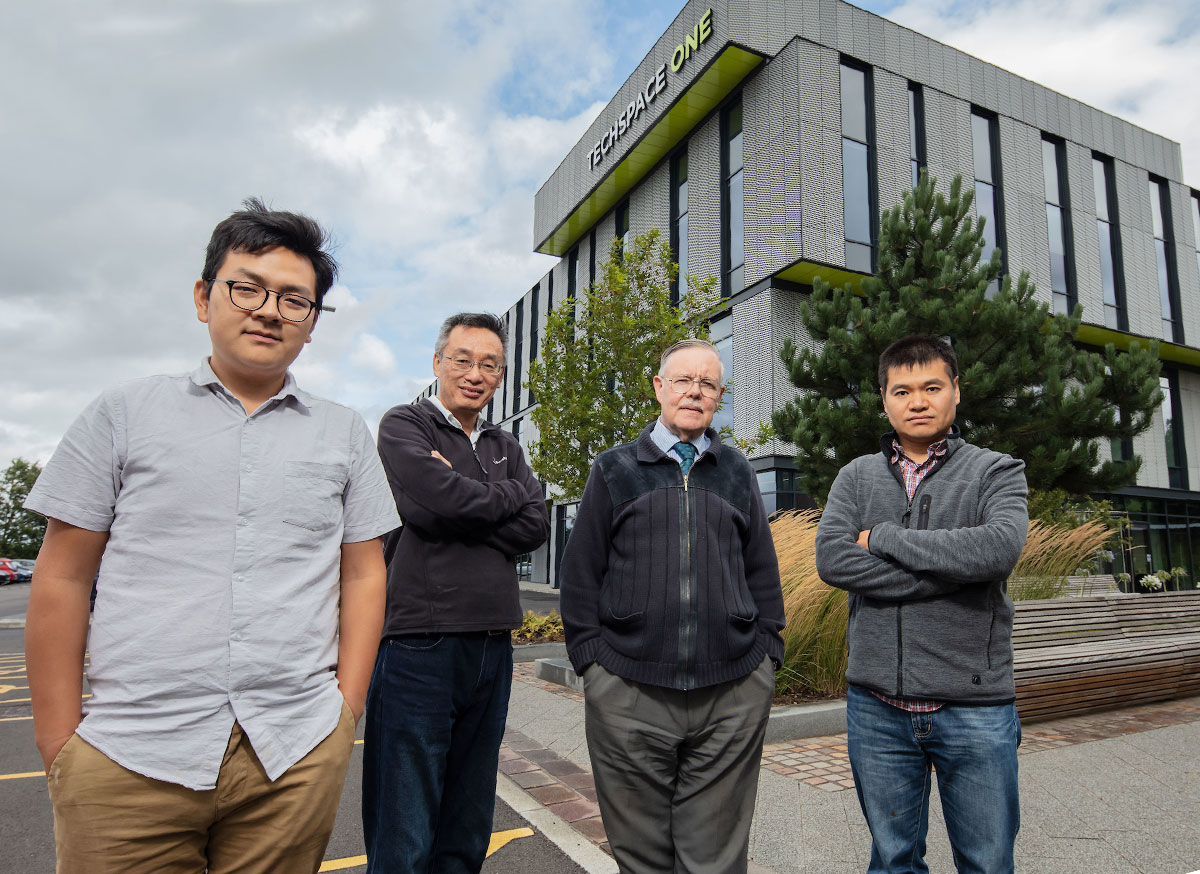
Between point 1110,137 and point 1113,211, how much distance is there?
2543mm

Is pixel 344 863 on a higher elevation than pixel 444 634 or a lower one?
lower

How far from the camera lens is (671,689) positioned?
7.60 ft

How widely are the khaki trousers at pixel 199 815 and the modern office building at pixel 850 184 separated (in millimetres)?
16861

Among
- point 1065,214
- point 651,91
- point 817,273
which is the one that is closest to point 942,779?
point 817,273

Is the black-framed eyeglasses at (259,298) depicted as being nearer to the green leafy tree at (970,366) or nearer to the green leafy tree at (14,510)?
the green leafy tree at (970,366)

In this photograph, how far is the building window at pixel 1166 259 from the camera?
25953 mm

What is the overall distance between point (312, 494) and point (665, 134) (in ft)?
76.2

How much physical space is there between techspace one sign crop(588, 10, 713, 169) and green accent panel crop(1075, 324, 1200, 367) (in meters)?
13.4

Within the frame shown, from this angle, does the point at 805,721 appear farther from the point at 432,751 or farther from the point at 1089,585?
the point at 1089,585

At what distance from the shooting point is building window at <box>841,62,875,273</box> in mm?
18969

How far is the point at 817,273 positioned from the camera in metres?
18.1

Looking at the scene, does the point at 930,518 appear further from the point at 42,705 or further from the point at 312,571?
the point at 42,705

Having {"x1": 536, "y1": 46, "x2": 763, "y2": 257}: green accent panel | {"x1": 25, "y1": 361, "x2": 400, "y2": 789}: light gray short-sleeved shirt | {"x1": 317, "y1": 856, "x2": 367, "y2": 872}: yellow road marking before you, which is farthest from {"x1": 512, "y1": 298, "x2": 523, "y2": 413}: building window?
{"x1": 25, "y1": 361, "x2": 400, "y2": 789}: light gray short-sleeved shirt

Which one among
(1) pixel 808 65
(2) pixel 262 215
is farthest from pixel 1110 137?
(2) pixel 262 215
